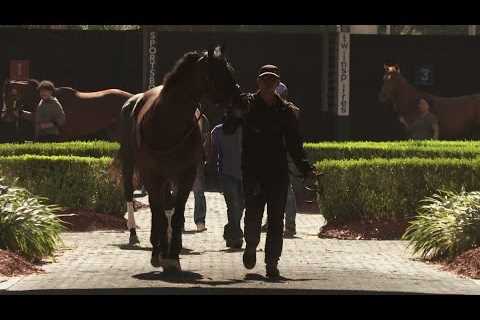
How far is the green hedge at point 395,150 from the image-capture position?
69.7ft

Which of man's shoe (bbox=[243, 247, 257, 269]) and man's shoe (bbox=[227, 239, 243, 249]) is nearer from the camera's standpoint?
man's shoe (bbox=[243, 247, 257, 269])

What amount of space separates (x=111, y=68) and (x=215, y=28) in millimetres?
6052

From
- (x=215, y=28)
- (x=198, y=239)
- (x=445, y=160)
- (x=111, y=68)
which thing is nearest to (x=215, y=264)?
(x=198, y=239)

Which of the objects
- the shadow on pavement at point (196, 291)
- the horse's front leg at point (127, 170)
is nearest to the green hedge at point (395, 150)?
the horse's front leg at point (127, 170)

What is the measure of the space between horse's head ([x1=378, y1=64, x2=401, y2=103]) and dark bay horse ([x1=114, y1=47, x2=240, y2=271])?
16.3 meters

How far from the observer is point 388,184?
19.3 meters

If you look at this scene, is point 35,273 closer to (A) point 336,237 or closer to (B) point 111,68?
(A) point 336,237

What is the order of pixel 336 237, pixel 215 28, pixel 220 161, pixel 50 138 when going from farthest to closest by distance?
pixel 215 28
pixel 50 138
pixel 336 237
pixel 220 161

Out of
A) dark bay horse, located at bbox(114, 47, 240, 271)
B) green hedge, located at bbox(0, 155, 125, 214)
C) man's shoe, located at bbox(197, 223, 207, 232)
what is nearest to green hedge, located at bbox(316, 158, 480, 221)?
man's shoe, located at bbox(197, 223, 207, 232)

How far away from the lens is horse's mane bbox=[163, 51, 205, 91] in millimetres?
14250

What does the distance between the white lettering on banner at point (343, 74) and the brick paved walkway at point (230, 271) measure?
12386 millimetres

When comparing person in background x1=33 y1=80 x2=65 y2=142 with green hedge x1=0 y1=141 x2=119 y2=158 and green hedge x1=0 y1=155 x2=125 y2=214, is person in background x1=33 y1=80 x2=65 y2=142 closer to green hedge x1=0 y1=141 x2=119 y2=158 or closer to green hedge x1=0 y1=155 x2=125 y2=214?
green hedge x1=0 y1=141 x2=119 y2=158

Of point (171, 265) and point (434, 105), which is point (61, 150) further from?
point (434, 105)
